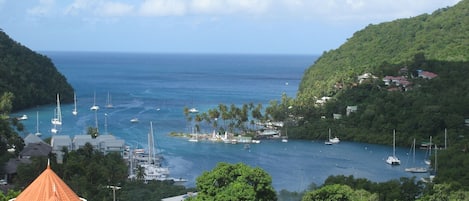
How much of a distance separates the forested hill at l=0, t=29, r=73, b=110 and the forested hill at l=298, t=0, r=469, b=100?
15.4m

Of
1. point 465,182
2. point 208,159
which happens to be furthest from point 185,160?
point 465,182

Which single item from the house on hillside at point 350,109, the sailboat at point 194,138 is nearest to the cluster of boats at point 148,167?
the sailboat at point 194,138

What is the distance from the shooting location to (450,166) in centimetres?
1798

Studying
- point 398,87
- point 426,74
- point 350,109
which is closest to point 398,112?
point 350,109

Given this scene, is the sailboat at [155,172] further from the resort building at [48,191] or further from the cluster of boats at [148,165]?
the resort building at [48,191]

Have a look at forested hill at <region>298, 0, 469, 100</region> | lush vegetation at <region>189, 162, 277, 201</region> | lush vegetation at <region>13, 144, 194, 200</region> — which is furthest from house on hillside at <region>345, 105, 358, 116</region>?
lush vegetation at <region>189, 162, 277, 201</region>

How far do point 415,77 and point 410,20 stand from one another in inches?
535

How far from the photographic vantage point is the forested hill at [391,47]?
34625mm

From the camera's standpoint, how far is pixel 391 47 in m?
40.2

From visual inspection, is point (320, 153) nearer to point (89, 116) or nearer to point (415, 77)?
point (415, 77)

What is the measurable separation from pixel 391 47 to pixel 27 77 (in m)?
22.6

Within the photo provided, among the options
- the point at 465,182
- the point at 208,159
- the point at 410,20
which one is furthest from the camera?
the point at 410,20

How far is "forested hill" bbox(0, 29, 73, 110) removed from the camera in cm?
3603

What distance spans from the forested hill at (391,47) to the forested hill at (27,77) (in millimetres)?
15428
